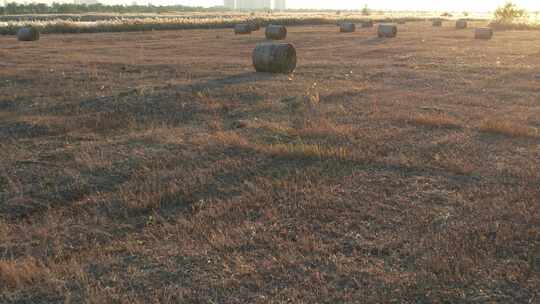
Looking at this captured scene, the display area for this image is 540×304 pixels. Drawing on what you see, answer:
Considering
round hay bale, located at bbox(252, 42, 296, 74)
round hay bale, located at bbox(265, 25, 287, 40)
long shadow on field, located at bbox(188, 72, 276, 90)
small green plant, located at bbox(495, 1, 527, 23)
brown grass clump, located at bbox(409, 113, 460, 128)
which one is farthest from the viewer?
small green plant, located at bbox(495, 1, 527, 23)

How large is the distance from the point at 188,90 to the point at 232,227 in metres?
8.98

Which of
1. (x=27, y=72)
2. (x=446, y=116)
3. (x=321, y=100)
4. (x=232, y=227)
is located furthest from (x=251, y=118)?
(x=27, y=72)

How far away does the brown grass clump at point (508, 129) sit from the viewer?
29.5ft

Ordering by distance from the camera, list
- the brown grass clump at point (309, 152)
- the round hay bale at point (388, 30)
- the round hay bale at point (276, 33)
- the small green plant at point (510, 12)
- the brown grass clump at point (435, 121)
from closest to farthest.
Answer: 1. the brown grass clump at point (309, 152)
2. the brown grass clump at point (435, 121)
3. the round hay bale at point (276, 33)
4. the round hay bale at point (388, 30)
5. the small green plant at point (510, 12)

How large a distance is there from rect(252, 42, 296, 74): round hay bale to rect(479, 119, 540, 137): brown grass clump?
901 centimetres

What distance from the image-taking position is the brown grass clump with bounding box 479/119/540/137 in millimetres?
8984

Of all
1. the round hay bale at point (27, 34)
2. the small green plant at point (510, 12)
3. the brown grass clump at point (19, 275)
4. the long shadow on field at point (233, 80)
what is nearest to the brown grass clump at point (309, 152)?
the brown grass clump at point (19, 275)

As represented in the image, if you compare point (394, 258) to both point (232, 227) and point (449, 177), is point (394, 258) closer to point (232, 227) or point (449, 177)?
point (232, 227)

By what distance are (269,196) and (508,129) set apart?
575 centimetres

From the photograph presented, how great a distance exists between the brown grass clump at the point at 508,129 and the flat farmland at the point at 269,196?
0.04 metres

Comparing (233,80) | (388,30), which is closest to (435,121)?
(233,80)

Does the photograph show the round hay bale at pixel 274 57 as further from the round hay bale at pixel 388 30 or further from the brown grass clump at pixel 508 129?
the round hay bale at pixel 388 30

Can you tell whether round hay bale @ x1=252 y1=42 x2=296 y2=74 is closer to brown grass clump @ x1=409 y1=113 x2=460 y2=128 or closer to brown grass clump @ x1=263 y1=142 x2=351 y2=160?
brown grass clump @ x1=409 y1=113 x2=460 y2=128

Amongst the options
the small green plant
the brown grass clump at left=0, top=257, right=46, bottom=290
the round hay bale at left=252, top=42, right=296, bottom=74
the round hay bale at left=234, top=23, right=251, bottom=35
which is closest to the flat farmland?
the brown grass clump at left=0, top=257, right=46, bottom=290
